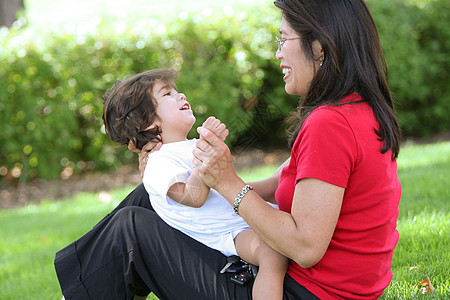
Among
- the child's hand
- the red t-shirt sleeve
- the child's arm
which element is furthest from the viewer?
the child's arm

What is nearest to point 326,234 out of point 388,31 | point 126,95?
point 126,95

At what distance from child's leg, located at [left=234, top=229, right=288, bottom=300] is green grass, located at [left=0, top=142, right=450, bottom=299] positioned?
814mm

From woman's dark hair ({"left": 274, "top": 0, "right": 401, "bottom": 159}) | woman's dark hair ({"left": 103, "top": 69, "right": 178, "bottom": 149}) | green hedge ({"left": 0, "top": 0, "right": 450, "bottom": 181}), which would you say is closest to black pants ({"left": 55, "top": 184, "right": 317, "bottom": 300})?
woman's dark hair ({"left": 103, "top": 69, "right": 178, "bottom": 149})

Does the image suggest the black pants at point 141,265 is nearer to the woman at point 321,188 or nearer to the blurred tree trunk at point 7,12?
the woman at point 321,188

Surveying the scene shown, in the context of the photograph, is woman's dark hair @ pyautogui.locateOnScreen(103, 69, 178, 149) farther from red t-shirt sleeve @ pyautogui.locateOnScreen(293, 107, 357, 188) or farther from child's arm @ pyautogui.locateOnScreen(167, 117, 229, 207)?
red t-shirt sleeve @ pyautogui.locateOnScreen(293, 107, 357, 188)

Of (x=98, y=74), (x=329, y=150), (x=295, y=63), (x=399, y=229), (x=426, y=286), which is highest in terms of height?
(x=295, y=63)

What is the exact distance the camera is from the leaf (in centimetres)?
267

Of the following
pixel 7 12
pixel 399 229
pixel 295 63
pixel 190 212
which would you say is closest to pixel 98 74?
pixel 7 12

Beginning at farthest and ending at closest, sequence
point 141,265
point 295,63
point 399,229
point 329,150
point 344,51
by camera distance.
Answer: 1. point 399,229
2. point 141,265
3. point 295,63
4. point 344,51
5. point 329,150

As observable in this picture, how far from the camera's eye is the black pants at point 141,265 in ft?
7.08

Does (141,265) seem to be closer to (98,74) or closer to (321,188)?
(321,188)

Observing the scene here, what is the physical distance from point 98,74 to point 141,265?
5476 mm

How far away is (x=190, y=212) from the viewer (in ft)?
7.71

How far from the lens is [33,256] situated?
4.52 metres
